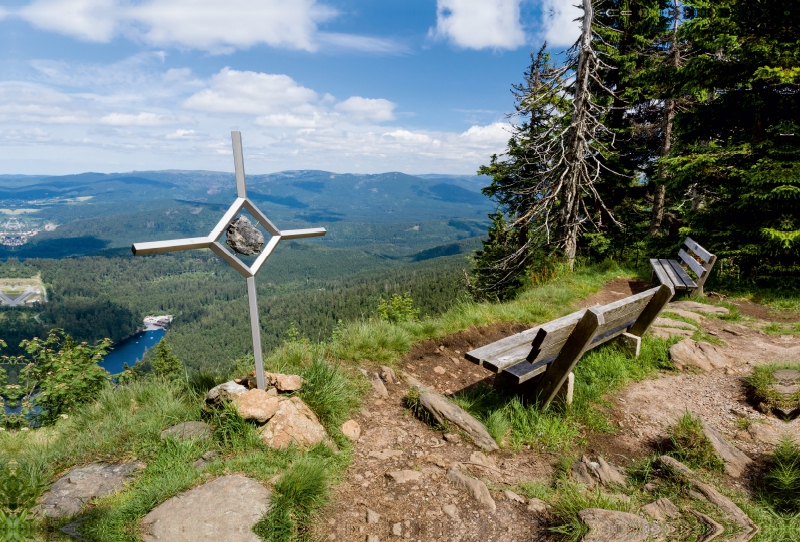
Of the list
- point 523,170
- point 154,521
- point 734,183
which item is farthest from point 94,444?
point 523,170

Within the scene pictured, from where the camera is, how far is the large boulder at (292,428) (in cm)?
305

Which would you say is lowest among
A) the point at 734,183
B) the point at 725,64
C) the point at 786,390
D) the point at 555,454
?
the point at 555,454

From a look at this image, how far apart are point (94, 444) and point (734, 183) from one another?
1035 centimetres

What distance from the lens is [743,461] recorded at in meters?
2.92

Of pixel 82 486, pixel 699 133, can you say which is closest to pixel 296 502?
pixel 82 486

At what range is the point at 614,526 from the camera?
6.95ft

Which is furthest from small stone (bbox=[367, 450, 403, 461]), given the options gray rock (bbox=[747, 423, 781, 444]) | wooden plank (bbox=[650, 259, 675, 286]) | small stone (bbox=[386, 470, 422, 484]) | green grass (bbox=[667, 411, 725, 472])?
wooden plank (bbox=[650, 259, 675, 286])

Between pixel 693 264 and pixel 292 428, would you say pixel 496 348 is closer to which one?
pixel 292 428

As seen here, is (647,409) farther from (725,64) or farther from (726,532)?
(725,64)

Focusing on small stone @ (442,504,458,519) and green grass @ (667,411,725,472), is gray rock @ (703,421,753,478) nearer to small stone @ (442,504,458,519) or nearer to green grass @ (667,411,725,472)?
green grass @ (667,411,725,472)

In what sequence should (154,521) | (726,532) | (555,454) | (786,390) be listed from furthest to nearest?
1. (786,390)
2. (555,454)
3. (154,521)
4. (726,532)

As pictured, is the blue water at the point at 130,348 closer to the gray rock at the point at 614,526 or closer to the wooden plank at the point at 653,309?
the wooden plank at the point at 653,309

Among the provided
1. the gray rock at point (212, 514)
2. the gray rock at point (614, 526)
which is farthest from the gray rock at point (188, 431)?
the gray rock at point (614, 526)

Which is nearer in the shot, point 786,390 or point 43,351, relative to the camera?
point 786,390
